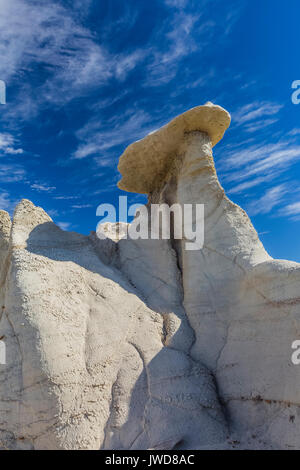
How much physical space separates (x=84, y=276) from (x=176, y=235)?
1648 millimetres

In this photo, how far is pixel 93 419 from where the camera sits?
3.63 m

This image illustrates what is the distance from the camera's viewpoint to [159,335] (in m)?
4.49

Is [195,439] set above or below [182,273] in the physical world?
below

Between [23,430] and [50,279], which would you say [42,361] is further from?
[50,279]

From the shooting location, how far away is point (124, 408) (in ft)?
12.3

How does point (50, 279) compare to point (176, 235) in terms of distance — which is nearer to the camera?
point (50, 279)

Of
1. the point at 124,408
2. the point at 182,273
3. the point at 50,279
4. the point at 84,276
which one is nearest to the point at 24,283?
the point at 50,279

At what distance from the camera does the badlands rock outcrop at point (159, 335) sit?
11.7 ft

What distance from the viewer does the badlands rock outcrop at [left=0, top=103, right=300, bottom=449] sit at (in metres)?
3.58

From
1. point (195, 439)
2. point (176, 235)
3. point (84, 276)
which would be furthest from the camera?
point (176, 235)

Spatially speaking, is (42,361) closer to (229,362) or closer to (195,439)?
(195,439)
